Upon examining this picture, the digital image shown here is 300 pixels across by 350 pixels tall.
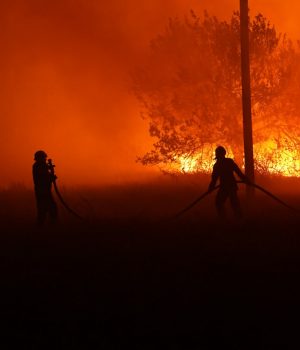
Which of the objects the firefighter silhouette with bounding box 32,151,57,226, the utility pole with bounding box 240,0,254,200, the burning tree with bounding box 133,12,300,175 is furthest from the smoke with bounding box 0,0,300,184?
the firefighter silhouette with bounding box 32,151,57,226

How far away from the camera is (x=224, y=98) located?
2408 cm

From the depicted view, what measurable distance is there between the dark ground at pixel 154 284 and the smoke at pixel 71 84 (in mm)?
27903

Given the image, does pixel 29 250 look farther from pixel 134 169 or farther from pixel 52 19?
Answer: pixel 52 19

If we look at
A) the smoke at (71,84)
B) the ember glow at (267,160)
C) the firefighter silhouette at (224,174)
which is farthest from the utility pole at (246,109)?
the smoke at (71,84)

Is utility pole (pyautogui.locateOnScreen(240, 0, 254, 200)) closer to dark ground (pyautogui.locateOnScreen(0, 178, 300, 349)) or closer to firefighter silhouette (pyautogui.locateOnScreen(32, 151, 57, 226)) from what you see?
dark ground (pyautogui.locateOnScreen(0, 178, 300, 349))

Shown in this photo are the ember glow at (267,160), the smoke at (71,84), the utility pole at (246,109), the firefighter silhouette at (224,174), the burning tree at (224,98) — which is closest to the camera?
the firefighter silhouette at (224,174)

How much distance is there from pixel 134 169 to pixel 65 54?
12852 millimetres

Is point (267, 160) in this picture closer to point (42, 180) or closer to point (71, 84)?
point (42, 180)

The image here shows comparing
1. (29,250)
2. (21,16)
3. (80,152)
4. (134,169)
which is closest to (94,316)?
(29,250)

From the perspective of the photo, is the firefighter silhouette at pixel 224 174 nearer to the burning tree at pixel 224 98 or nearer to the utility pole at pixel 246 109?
the utility pole at pixel 246 109

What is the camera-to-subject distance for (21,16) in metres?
49.0

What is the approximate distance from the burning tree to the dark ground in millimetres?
10904

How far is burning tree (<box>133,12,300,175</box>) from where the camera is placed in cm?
2362

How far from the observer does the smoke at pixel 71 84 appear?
41.9 meters
